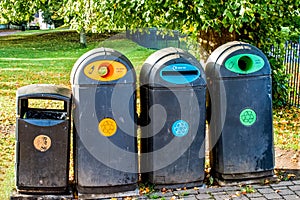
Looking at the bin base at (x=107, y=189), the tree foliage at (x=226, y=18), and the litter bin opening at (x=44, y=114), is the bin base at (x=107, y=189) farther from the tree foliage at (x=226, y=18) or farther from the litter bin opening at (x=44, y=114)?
the tree foliage at (x=226, y=18)

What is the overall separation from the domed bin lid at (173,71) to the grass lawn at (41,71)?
75.4 inches

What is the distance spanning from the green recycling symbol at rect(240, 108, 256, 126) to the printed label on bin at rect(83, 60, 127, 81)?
1.34 meters

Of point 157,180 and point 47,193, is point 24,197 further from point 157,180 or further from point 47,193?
point 157,180

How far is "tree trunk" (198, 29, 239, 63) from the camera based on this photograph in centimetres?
885

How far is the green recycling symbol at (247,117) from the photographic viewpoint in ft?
16.5

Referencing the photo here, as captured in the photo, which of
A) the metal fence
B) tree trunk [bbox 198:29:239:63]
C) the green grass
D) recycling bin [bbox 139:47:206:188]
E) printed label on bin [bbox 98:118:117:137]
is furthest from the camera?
the metal fence

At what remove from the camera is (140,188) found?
5062 mm

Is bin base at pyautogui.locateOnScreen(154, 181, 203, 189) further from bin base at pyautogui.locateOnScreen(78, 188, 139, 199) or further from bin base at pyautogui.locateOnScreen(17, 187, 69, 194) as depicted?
bin base at pyautogui.locateOnScreen(17, 187, 69, 194)

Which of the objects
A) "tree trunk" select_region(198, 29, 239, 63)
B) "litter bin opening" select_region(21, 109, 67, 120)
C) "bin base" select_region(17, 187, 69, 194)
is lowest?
"bin base" select_region(17, 187, 69, 194)

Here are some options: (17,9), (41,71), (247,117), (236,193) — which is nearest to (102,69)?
(247,117)

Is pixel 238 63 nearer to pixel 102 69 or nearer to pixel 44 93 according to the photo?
pixel 102 69

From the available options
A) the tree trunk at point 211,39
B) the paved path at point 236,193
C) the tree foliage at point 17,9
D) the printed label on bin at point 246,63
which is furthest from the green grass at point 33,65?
the tree trunk at point 211,39

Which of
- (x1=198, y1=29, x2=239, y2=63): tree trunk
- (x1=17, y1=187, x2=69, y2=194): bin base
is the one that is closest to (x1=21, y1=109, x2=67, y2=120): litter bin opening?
(x1=17, y1=187, x2=69, y2=194): bin base

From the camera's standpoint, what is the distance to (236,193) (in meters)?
4.94
